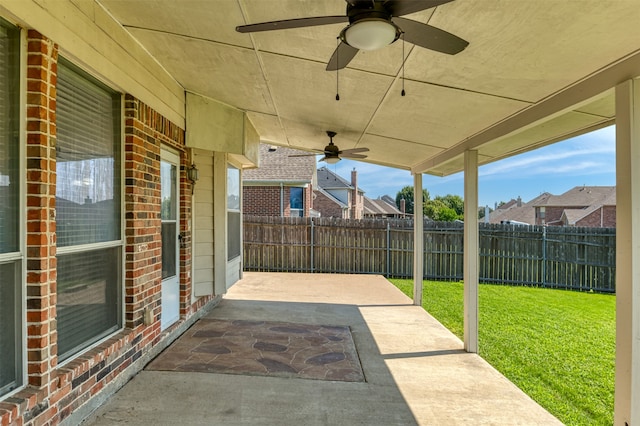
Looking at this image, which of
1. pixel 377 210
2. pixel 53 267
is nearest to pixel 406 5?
pixel 53 267

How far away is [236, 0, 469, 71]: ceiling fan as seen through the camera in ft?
6.02

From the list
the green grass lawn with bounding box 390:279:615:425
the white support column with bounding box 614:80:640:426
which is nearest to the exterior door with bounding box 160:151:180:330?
the green grass lawn with bounding box 390:279:615:425

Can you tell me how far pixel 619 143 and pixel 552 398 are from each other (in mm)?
2532

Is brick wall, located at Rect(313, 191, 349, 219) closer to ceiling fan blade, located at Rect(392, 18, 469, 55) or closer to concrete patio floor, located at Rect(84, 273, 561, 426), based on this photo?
concrete patio floor, located at Rect(84, 273, 561, 426)

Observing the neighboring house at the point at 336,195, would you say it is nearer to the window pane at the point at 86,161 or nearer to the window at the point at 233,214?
the window at the point at 233,214

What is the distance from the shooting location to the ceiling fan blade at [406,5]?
5.70ft

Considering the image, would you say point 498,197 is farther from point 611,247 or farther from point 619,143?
point 619,143

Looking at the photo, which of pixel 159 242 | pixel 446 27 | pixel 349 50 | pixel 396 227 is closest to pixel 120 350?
pixel 159 242

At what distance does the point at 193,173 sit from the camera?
5008 millimetres

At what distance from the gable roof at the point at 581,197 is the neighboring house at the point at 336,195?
1840cm

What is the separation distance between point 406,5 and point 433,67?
125cm

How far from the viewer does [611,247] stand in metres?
8.85

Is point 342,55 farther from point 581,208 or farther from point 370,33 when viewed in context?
point 581,208

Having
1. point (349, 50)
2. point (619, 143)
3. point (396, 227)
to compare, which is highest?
point (349, 50)
